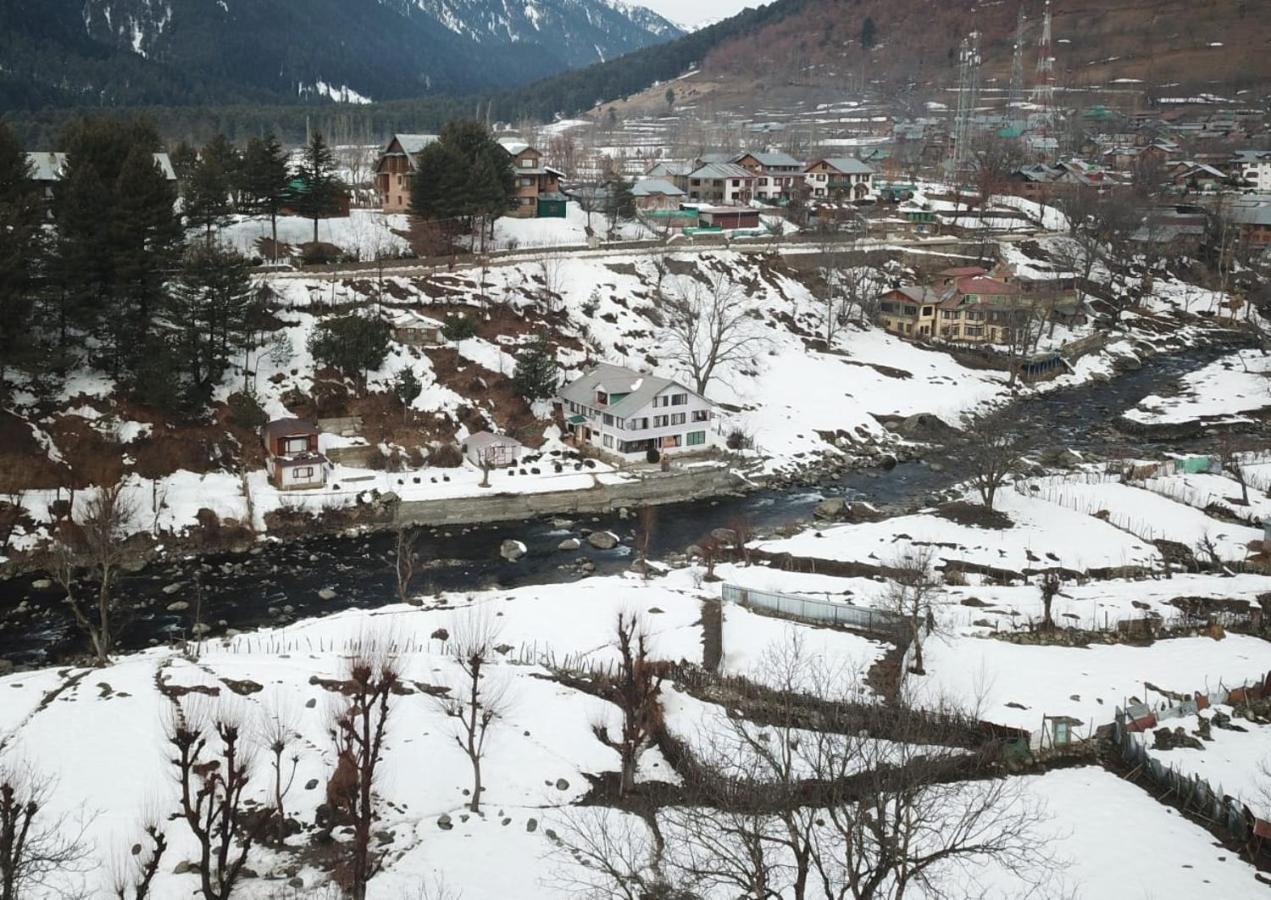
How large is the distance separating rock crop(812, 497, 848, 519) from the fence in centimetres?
1087

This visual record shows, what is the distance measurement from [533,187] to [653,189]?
955 centimetres

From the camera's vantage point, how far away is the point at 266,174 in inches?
1758

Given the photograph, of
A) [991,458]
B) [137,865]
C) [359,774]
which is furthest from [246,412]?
[991,458]

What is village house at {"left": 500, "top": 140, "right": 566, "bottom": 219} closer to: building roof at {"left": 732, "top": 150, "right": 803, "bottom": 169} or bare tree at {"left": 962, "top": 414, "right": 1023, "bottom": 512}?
building roof at {"left": 732, "top": 150, "right": 803, "bottom": 169}

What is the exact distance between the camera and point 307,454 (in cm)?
3394

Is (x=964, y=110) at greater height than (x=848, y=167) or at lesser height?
greater

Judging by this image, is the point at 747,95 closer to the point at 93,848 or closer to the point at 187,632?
the point at 187,632

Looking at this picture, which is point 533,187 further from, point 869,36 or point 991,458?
point 869,36

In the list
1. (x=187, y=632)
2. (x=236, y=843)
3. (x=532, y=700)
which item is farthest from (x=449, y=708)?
(x=187, y=632)

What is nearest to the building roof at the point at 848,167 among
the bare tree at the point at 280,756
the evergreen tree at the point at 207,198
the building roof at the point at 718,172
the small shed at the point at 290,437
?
the building roof at the point at 718,172

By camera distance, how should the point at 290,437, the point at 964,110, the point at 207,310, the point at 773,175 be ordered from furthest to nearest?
the point at 964,110, the point at 773,175, the point at 207,310, the point at 290,437

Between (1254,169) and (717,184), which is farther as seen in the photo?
(1254,169)

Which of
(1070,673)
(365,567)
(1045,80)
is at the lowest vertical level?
(365,567)

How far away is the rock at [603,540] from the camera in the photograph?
3091 centimetres
